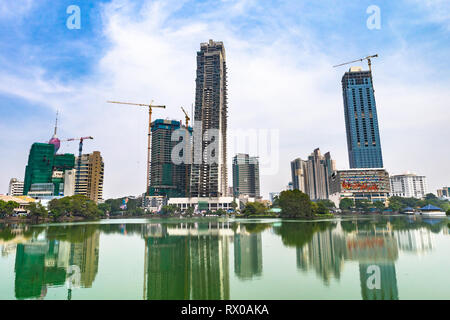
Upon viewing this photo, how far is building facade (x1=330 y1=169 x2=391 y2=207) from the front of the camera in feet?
508

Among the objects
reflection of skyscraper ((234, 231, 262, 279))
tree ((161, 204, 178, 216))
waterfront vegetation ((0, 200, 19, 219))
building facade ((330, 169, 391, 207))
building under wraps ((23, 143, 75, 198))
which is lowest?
reflection of skyscraper ((234, 231, 262, 279))

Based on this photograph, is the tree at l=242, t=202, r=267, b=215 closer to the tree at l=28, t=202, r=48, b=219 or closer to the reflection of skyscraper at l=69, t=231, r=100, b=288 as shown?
the tree at l=28, t=202, r=48, b=219

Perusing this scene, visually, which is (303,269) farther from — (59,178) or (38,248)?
(59,178)

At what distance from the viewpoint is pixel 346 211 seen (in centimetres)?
14000

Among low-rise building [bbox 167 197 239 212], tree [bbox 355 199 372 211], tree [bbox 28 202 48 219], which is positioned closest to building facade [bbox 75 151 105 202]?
low-rise building [bbox 167 197 239 212]

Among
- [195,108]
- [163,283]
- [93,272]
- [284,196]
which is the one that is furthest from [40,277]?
[195,108]

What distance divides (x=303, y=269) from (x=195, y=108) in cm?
15447

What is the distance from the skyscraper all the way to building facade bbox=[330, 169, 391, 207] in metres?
72.1

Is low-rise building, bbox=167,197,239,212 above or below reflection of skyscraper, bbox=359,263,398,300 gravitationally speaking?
above

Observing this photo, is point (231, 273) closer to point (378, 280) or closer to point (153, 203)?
point (378, 280)

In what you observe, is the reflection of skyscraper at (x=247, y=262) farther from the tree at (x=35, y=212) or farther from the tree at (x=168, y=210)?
the tree at (x=168, y=210)

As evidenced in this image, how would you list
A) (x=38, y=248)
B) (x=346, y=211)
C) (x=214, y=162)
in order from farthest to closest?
(x=214, y=162) < (x=346, y=211) < (x=38, y=248)

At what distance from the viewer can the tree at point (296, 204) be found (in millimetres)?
87375

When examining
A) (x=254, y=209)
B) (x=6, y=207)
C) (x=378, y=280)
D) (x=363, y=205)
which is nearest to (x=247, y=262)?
(x=378, y=280)
